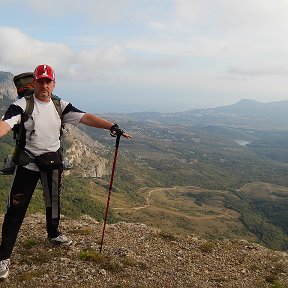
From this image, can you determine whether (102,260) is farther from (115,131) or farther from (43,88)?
(43,88)

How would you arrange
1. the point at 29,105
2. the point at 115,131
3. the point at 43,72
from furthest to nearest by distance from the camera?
1. the point at 115,131
2. the point at 29,105
3. the point at 43,72

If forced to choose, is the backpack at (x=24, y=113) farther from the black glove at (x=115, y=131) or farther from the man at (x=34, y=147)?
the black glove at (x=115, y=131)

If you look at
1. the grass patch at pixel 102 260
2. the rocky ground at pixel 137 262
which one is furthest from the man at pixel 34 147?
the grass patch at pixel 102 260

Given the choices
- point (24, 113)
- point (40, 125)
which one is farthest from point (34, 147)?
point (24, 113)

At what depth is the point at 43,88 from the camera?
7582mm

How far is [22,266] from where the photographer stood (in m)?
8.59

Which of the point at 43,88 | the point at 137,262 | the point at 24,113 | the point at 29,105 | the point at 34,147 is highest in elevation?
the point at 43,88

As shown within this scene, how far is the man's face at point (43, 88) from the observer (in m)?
7.54

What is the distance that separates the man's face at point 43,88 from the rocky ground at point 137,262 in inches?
155

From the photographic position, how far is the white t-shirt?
24.4ft

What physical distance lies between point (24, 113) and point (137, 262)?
194 inches

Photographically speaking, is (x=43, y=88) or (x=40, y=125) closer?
(x=43, y=88)

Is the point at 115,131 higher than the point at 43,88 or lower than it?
lower

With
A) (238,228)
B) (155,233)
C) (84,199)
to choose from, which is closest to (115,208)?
(84,199)
